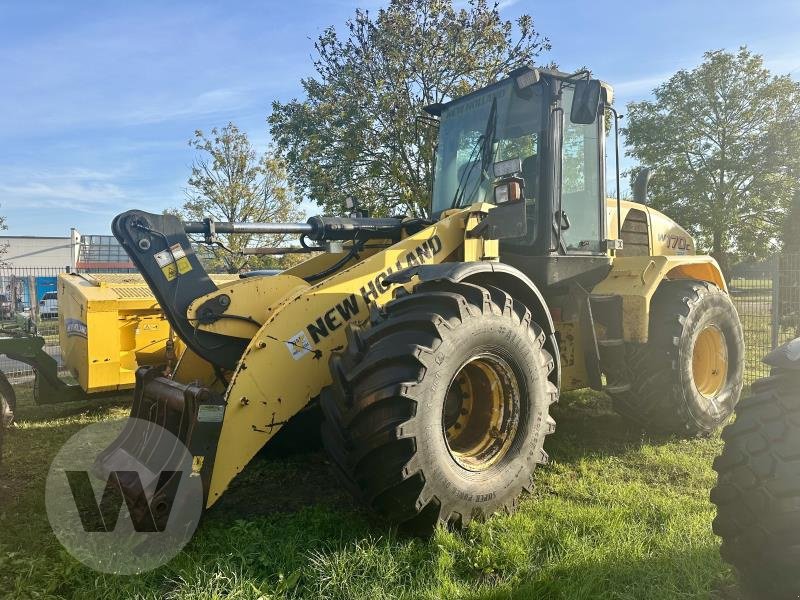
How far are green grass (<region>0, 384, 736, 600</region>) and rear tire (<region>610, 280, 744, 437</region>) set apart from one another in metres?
0.89

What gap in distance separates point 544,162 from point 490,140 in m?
0.52

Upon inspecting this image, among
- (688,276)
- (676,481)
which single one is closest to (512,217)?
(676,481)

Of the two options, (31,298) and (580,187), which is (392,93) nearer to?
(580,187)

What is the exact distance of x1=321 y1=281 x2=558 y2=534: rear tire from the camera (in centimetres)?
301

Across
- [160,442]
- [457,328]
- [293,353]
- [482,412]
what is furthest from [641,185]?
[160,442]

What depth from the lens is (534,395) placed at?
3.69 m

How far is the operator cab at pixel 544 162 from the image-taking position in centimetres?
474

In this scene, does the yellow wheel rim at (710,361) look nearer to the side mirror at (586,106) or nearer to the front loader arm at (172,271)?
the side mirror at (586,106)

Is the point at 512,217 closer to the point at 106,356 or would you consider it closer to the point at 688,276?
the point at 688,276

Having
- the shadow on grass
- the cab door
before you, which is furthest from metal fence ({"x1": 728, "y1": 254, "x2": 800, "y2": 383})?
the shadow on grass

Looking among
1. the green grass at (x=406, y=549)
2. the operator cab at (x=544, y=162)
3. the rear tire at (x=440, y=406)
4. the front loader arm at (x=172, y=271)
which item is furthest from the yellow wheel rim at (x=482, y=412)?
the front loader arm at (x=172, y=271)

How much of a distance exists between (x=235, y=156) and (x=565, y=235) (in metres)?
16.8

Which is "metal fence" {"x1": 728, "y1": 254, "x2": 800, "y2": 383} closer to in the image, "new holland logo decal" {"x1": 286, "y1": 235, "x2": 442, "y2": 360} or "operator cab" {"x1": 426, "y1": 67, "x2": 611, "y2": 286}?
"operator cab" {"x1": 426, "y1": 67, "x2": 611, "y2": 286}

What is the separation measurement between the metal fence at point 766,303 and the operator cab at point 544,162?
16.6 ft
